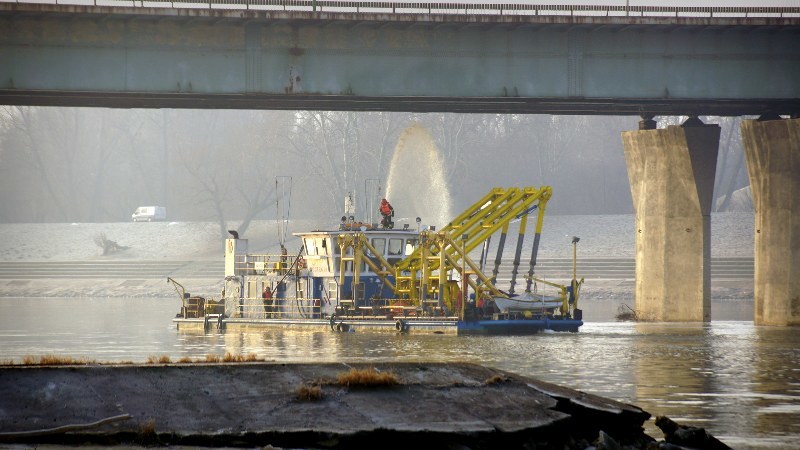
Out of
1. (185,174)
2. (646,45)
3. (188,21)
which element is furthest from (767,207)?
(185,174)

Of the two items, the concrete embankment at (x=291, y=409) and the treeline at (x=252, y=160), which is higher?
the treeline at (x=252, y=160)

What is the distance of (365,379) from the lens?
18.1 meters

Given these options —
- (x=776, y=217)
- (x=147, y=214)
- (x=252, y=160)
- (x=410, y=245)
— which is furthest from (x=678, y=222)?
(x=252, y=160)

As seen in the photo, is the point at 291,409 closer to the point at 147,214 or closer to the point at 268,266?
the point at 268,266

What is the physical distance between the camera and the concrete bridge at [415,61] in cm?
5059

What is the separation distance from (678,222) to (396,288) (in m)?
14.2

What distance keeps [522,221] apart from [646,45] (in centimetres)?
1164

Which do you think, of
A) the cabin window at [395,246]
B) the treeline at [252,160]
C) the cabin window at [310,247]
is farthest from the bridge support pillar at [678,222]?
the treeline at [252,160]

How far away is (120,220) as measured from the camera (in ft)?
536

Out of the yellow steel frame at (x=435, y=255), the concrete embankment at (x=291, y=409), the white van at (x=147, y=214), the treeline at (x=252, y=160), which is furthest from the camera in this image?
the white van at (x=147, y=214)

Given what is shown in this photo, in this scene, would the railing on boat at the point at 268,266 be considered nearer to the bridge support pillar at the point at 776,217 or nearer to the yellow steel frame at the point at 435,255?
the yellow steel frame at the point at 435,255

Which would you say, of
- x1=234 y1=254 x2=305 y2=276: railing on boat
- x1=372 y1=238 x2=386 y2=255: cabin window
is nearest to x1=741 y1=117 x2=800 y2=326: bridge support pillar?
x1=372 y1=238 x2=386 y2=255: cabin window

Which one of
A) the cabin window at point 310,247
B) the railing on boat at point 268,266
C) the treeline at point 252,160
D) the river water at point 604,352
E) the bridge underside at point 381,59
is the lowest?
the river water at point 604,352

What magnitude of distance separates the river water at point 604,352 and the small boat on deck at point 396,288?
1164 mm
